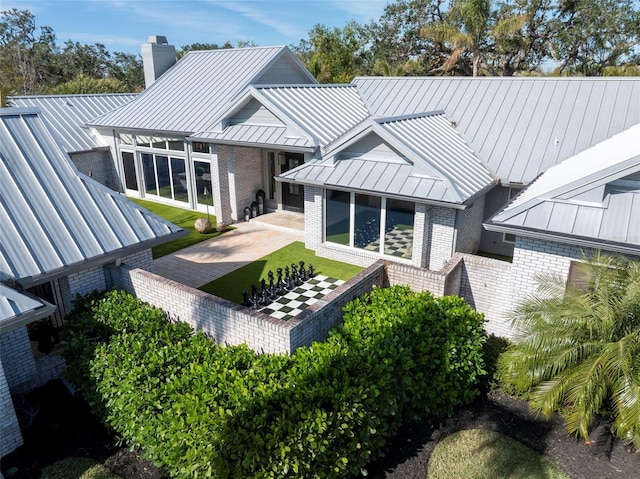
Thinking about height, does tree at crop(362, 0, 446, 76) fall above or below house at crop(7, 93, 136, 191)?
above

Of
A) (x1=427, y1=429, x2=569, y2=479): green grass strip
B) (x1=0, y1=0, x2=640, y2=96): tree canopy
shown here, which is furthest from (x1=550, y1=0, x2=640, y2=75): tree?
(x1=427, y1=429, x2=569, y2=479): green grass strip

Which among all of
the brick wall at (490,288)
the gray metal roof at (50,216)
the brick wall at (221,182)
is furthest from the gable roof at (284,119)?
the brick wall at (490,288)

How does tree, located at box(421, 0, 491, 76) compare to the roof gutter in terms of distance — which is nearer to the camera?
the roof gutter

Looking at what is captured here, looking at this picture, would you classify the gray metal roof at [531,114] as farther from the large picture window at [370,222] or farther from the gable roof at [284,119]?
the large picture window at [370,222]

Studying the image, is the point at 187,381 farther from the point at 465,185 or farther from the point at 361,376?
the point at 465,185

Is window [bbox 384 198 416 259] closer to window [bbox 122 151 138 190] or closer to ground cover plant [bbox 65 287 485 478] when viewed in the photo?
ground cover plant [bbox 65 287 485 478]

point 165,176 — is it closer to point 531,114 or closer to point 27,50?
point 531,114

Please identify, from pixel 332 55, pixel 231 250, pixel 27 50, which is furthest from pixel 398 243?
pixel 27 50
